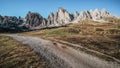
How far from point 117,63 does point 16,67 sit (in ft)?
51.9

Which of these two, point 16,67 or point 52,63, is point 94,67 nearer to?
point 52,63

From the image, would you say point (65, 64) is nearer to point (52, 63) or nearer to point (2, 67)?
point (52, 63)

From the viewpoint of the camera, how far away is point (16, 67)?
24.2 metres

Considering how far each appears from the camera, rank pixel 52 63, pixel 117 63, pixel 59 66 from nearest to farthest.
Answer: pixel 59 66, pixel 52 63, pixel 117 63

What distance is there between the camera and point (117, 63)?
27.5 meters

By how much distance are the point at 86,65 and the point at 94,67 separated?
127 centimetres

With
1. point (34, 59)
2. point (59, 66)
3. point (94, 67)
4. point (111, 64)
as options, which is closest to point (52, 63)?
point (59, 66)

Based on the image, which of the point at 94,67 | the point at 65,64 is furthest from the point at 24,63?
the point at 94,67

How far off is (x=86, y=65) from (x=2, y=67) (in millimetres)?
12220

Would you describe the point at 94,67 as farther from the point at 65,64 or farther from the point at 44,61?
the point at 44,61

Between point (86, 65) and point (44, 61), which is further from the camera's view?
point (44, 61)

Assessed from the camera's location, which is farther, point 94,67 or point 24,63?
point 24,63

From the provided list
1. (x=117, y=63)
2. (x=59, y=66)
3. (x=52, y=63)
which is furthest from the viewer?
(x=117, y=63)

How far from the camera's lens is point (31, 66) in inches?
976
